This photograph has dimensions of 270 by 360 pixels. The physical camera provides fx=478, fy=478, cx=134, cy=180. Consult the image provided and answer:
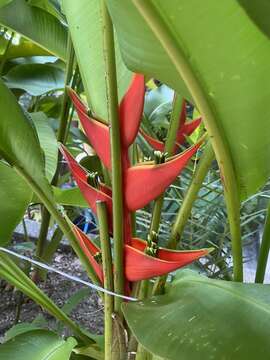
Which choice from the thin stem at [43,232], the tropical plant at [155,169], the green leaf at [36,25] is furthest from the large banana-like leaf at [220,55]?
the thin stem at [43,232]

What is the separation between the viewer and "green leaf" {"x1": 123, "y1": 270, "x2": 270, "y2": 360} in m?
0.31

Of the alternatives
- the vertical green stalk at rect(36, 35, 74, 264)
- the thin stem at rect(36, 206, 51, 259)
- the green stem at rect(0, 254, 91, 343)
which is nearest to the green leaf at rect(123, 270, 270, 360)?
the green stem at rect(0, 254, 91, 343)

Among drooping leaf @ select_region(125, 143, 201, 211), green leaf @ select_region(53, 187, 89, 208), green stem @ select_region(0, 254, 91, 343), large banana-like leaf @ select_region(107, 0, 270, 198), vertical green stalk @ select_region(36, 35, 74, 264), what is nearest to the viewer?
large banana-like leaf @ select_region(107, 0, 270, 198)

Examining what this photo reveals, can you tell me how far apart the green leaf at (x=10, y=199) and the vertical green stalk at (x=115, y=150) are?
0.13 metres

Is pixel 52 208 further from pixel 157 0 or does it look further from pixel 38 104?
pixel 38 104

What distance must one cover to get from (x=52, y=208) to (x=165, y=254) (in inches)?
5.0

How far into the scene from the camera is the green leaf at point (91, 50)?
0.44 m

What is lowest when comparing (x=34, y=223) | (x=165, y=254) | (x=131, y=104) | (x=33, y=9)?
(x=34, y=223)

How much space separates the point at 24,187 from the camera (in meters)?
0.49

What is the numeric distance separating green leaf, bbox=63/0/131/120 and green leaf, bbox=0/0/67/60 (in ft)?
0.92

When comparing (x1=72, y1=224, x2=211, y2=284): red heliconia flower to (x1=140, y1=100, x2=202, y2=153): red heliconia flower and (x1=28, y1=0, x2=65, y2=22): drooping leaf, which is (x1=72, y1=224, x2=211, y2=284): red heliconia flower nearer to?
(x1=140, y1=100, x2=202, y2=153): red heliconia flower

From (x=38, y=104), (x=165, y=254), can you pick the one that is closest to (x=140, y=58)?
(x=165, y=254)

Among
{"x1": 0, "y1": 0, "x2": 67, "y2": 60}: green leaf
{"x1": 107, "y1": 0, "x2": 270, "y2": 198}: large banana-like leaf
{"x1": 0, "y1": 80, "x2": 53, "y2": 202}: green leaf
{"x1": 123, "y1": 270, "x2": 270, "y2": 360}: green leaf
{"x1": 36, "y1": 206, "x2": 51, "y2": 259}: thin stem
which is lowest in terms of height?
{"x1": 36, "y1": 206, "x2": 51, "y2": 259}: thin stem

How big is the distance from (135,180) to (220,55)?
0.15 m
